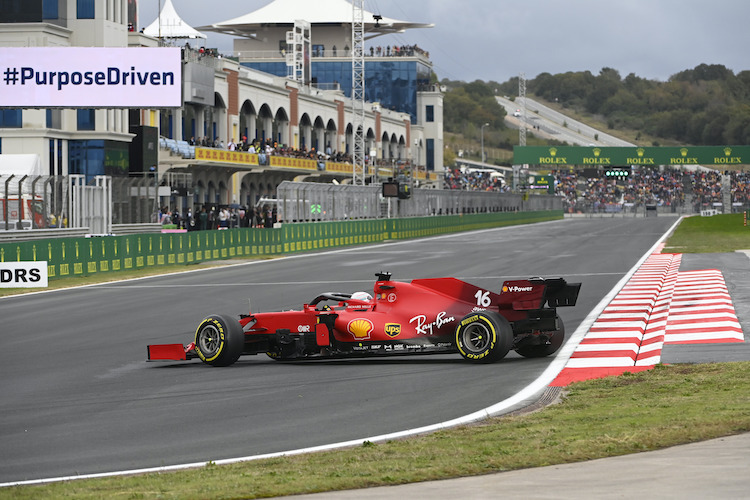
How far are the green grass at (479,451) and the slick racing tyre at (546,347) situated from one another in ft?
10.3

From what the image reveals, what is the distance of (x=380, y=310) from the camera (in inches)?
475

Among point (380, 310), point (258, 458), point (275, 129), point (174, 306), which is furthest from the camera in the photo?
point (275, 129)

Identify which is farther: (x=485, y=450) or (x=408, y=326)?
(x=408, y=326)

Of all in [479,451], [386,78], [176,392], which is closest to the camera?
[479,451]

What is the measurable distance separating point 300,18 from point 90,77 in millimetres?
74859

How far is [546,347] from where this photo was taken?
12258 millimetres

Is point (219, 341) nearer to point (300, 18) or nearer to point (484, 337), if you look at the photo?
point (484, 337)

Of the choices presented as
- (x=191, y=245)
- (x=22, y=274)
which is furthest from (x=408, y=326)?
(x=191, y=245)

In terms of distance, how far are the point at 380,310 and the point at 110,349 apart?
3772 millimetres

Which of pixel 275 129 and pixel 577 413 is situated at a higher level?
pixel 275 129

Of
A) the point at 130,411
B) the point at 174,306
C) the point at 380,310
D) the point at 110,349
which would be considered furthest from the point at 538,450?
the point at 174,306

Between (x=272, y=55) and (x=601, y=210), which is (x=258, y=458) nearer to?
(x=272, y=55)

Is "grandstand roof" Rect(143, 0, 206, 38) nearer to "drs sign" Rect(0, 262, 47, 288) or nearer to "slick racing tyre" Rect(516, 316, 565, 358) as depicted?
"drs sign" Rect(0, 262, 47, 288)

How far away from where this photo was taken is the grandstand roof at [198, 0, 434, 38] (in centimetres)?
11256
